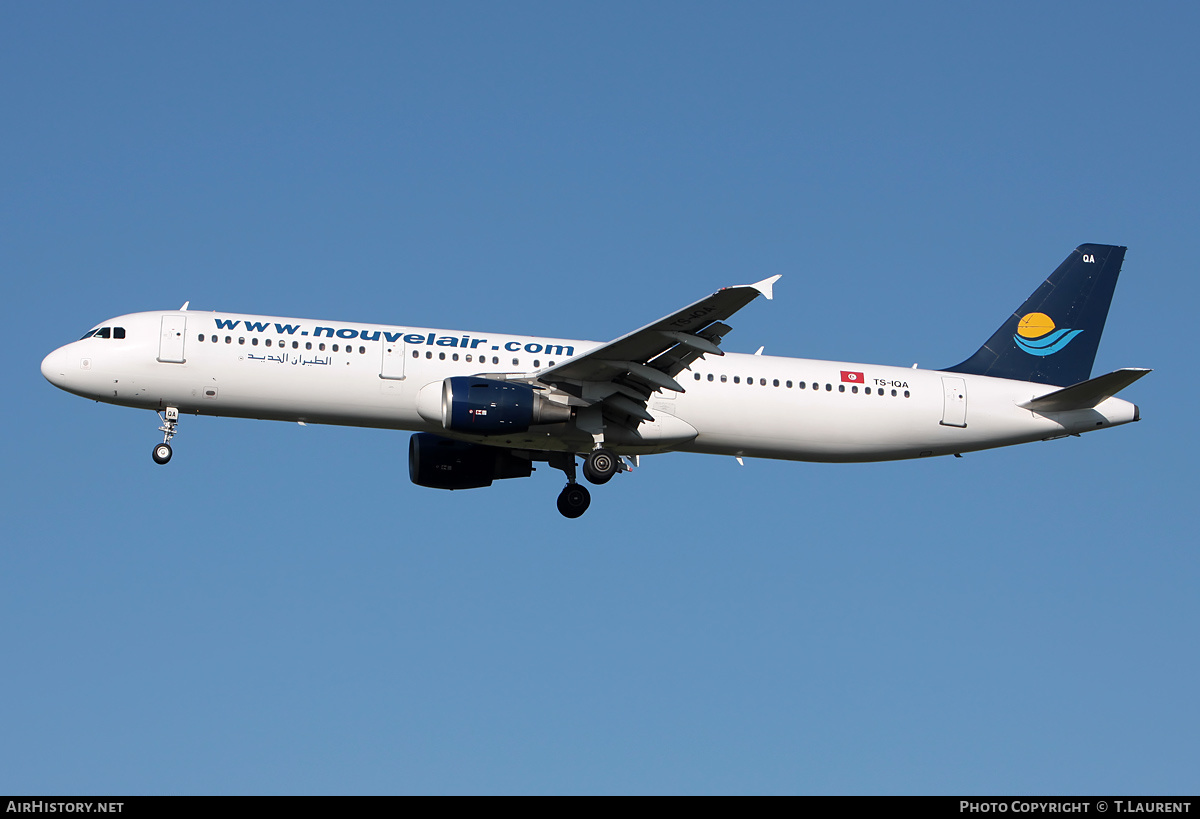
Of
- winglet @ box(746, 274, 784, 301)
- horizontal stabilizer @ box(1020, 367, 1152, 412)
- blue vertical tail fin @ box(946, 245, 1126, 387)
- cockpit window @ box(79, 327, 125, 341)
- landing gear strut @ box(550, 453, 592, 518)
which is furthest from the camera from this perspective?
blue vertical tail fin @ box(946, 245, 1126, 387)

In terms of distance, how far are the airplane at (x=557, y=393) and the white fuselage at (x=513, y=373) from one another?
0.04 meters

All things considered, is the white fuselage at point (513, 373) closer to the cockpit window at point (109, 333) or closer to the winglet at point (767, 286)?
the cockpit window at point (109, 333)

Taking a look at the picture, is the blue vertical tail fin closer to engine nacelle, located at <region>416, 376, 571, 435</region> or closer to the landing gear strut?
the landing gear strut

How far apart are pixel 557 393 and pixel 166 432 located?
403 inches

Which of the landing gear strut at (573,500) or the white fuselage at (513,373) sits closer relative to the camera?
the white fuselage at (513,373)

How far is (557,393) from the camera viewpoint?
3288cm

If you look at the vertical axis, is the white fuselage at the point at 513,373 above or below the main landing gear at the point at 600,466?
above

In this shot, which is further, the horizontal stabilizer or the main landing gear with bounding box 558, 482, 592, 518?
the main landing gear with bounding box 558, 482, 592, 518

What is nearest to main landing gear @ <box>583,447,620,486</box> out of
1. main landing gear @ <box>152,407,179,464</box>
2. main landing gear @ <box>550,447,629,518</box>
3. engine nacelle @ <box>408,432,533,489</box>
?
main landing gear @ <box>550,447,629,518</box>

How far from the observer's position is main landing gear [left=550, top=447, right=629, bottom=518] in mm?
33562

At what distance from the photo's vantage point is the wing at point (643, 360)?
29547mm

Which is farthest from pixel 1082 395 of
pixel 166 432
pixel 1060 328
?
pixel 166 432

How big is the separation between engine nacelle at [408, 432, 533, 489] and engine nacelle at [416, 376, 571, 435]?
4.05 metres

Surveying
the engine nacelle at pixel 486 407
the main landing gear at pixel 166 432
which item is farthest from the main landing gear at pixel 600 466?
the main landing gear at pixel 166 432
